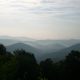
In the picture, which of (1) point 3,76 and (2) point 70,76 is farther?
(2) point 70,76

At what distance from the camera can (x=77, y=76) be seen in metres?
46.7

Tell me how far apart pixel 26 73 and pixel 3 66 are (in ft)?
10.7

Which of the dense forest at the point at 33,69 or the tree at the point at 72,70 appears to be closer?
the dense forest at the point at 33,69

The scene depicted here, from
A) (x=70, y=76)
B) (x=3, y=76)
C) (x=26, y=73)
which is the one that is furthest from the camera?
(x=70, y=76)

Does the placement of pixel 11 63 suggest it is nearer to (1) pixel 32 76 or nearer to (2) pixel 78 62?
(1) pixel 32 76

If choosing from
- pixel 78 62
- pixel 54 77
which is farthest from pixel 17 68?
pixel 78 62

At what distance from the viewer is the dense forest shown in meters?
40.5

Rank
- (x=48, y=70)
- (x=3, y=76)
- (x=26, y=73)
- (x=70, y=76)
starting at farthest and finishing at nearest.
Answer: (x=48, y=70) < (x=70, y=76) < (x=26, y=73) < (x=3, y=76)

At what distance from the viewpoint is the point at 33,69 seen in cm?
4253

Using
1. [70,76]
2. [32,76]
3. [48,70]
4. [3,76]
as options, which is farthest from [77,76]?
[3,76]

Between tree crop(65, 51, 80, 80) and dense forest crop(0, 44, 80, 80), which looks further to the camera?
tree crop(65, 51, 80, 80)

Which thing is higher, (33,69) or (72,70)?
(72,70)

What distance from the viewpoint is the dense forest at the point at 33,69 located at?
1594 inches

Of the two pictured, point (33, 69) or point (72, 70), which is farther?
point (72, 70)
